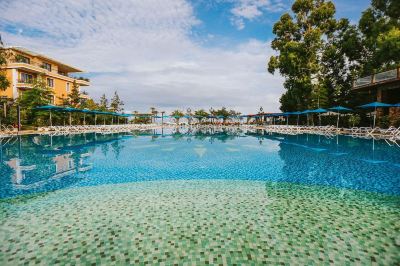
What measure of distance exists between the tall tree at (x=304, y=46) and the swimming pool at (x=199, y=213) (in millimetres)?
19532

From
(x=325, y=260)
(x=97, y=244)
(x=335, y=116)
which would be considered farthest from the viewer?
(x=335, y=116)

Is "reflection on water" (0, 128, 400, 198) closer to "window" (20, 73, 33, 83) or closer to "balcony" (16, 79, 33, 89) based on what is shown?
"balcony" (16, 79, 33, 89)

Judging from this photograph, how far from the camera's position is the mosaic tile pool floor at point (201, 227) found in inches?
127

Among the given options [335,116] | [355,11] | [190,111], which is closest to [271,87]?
[335,116]

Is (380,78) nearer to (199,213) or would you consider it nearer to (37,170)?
(199,213)

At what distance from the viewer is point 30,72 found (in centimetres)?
2848

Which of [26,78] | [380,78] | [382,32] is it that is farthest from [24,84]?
[382,32]

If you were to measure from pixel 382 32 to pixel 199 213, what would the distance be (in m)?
26.1

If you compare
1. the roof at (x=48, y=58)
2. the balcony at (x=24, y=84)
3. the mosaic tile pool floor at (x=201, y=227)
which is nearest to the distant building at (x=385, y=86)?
the mosaic tile pool floor at (x=201, y=227)

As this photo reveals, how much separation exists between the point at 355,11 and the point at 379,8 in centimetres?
265

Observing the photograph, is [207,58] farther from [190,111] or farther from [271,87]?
[190,111]

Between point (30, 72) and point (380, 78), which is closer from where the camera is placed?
point (380, 78)

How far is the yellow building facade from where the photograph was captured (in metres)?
Answer: 26.2

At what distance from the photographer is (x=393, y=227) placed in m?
4.08
